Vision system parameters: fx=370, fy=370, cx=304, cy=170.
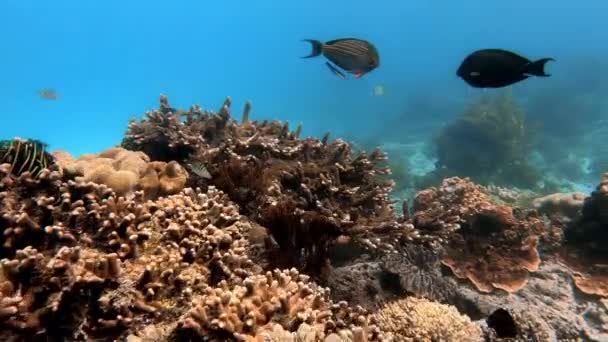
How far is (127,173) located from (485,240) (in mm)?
4522

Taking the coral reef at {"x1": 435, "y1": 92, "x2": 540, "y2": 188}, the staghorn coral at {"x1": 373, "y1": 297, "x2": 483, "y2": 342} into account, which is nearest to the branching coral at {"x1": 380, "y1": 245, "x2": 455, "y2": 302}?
the staghorn coral at {"x1": 373, "y1": 297, "x2": 483, "y2": 342}

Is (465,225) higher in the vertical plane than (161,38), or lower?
lower

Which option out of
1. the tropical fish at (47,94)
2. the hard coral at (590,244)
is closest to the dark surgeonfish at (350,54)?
the hard coral at (590,244)

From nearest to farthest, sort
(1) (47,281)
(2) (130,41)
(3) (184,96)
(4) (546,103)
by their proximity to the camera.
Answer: (1) (47,281) → (4) (546,103) → (3) (184,96) → (2) (130,41)

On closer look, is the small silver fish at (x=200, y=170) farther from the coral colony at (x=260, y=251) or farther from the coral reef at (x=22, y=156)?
the coral reef at (x=22, y=156)

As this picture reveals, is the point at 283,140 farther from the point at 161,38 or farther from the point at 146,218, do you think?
the point at 161,38

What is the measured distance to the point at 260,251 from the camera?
346cm

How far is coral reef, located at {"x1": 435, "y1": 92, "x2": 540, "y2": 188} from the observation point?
656 inches

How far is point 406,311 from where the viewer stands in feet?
11.4

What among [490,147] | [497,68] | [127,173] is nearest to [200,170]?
[127,173]

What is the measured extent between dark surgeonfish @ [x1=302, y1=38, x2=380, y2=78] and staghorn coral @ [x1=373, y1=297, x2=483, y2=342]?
245 centimetres

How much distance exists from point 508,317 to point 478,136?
16605mm

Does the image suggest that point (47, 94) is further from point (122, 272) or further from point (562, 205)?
point (562, 205)

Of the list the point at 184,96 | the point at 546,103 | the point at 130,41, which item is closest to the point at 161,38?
the point at 130,41
